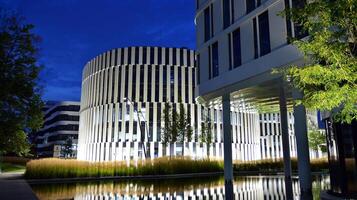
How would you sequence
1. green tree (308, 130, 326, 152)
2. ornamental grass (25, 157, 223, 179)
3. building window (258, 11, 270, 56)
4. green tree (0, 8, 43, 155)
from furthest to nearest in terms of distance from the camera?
green tree (308, 130, 326, 152)
ornamental grass (25, 157, 223, 179)
building window (258, 11, 270, 56)
green tree (0, 8, 43, 155)

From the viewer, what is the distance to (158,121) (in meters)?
57.3

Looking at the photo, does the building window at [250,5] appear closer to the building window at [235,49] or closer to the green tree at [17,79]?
the building window at [235,49]

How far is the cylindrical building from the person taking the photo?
5594 cm

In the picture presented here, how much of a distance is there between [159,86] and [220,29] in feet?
126

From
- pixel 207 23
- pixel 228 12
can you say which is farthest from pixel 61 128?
pixel 228 12

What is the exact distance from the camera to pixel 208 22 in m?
22.4

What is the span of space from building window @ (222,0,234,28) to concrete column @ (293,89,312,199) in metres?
6.11

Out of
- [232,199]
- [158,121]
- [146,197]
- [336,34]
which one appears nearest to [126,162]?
[146,197]

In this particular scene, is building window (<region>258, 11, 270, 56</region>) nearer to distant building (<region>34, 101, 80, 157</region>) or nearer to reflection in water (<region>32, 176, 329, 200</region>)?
reflection in water (<region>32, 176, 329, 200</region>)

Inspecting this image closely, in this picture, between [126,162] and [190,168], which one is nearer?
[126,162]

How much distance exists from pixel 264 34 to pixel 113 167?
16633mm

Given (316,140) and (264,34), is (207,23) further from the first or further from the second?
(316,140)

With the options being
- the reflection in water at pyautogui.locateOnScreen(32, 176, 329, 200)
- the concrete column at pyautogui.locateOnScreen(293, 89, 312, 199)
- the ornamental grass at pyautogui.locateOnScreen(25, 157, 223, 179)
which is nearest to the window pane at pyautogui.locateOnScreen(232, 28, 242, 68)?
the concrete column at pyautogui.locateOnScreen(293, 89, 312, 199)

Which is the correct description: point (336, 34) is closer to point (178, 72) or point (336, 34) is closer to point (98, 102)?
point (178, 72)
